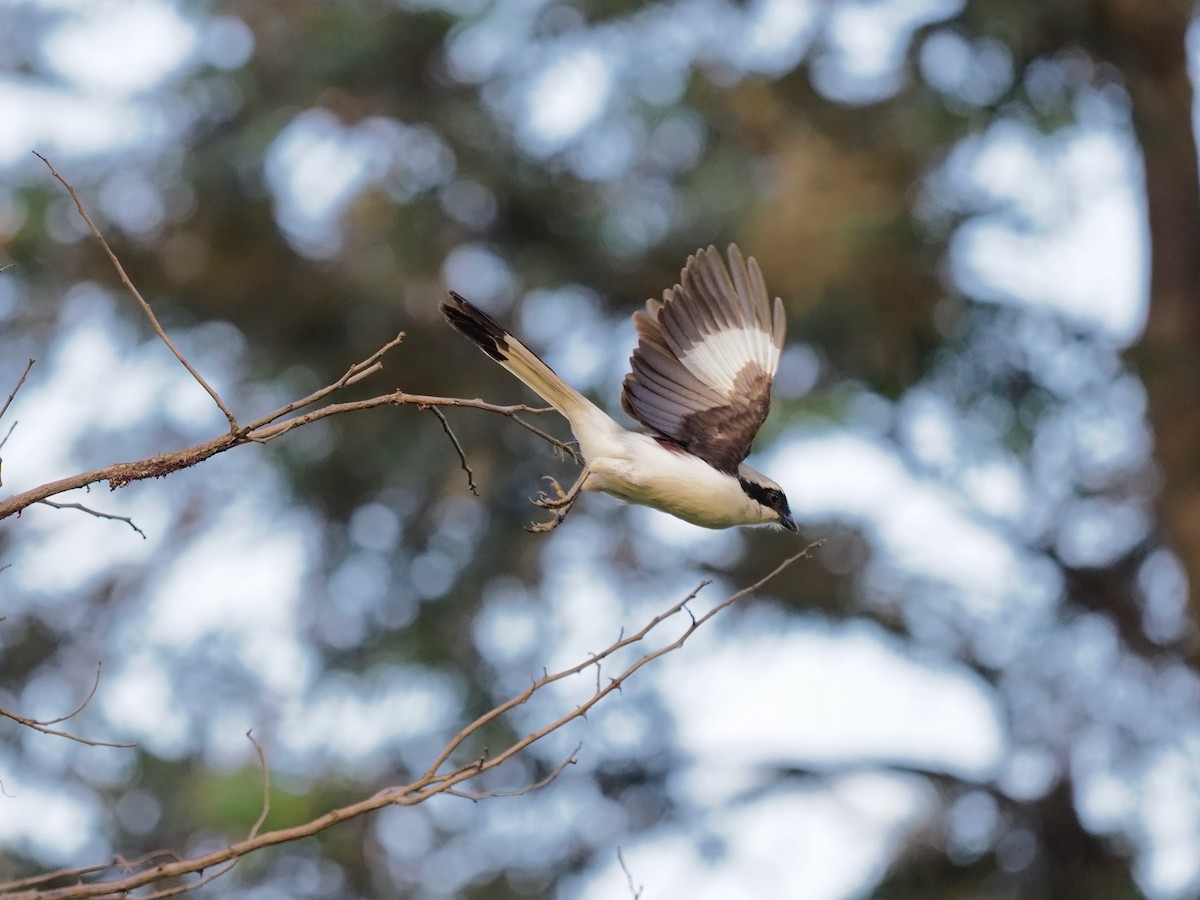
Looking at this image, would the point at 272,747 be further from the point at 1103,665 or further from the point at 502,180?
the point at 1103,665

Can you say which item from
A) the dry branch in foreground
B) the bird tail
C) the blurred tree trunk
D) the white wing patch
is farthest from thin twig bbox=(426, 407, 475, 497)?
the blurred tree trunk

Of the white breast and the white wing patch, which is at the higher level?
the white wing patch

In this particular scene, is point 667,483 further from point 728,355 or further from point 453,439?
point 453,439

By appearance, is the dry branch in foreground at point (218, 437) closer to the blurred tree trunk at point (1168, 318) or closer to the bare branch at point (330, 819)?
the bare branch at point (330, 819)

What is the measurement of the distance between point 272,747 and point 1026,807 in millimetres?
3801

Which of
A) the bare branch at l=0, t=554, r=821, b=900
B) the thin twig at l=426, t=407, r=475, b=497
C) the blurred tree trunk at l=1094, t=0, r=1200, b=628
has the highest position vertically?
the thin twig at l=426, t=407, r=475, b=497

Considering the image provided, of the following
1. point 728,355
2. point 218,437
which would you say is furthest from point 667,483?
point 218,437

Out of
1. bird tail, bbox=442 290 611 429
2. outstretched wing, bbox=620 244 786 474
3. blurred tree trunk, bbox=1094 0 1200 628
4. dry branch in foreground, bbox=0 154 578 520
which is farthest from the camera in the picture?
blurred tree trunk, bbox=1094 0 1200 628

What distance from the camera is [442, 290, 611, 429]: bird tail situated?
2477mm

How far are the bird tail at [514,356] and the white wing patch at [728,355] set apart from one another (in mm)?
186

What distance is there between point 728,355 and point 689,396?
121mm

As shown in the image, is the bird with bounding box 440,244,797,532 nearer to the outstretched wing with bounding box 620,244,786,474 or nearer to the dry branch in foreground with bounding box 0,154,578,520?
the outstretched wing with bounding box 620,244,786,474

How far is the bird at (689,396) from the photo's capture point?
2.52m

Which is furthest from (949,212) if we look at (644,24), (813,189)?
(644,24)
